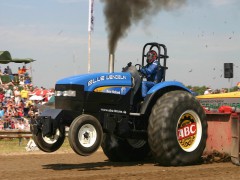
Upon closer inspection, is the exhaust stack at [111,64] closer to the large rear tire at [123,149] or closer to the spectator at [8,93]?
the large rear tire at [123,149]

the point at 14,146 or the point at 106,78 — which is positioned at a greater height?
the point at 106,78

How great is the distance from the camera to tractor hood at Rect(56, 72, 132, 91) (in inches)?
294

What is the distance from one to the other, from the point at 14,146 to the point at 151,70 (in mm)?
5957

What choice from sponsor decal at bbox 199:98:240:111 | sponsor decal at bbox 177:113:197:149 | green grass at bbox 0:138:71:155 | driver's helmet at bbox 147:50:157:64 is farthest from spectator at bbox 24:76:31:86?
sponsor decal at bbox 177:113:197:149

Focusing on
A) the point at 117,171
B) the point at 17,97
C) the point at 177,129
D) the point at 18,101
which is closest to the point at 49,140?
the point at 117,171

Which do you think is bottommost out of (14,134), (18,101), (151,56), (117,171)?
(117,171)

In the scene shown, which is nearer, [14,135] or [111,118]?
[111,118]

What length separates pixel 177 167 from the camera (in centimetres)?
759

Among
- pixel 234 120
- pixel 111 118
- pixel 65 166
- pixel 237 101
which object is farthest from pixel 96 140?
pixel 237 101

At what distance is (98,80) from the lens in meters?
7.64

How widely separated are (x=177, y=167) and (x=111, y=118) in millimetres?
1300

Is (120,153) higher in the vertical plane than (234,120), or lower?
lower

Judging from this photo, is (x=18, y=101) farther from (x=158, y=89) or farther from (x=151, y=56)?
(x=158, y=89)

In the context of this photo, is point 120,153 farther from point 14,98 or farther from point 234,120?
point 14,98
